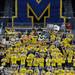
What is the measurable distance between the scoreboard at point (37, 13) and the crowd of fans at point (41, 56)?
0.52 m

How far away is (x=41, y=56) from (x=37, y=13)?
1.40 m

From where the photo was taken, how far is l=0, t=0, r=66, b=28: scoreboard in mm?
9266

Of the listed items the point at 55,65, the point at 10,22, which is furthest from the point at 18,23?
the point at 55,65

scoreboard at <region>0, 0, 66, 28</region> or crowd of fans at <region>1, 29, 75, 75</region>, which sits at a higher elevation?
scoreboard at <region>0, 0, 66, 28</region>

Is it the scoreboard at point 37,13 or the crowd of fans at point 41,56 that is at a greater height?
the scoreboard at point 37,13

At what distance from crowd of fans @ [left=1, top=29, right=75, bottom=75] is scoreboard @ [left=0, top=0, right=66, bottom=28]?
52cm

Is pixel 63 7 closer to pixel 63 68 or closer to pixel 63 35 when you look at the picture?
pixel 63 35

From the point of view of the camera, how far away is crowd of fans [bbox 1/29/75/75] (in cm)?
807

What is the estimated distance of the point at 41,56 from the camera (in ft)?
27.2

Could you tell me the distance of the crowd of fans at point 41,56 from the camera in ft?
26.5

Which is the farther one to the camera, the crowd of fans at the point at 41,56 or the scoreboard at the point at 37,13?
the scoreboard at the point at 37,13

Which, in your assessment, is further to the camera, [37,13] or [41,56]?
[37,13]

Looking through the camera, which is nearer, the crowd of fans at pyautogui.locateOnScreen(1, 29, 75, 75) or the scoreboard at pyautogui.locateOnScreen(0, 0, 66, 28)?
the crowd of fans at pyautogui.locateOnScreen(1, 29, 75, 75)

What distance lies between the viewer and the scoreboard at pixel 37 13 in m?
9.27
